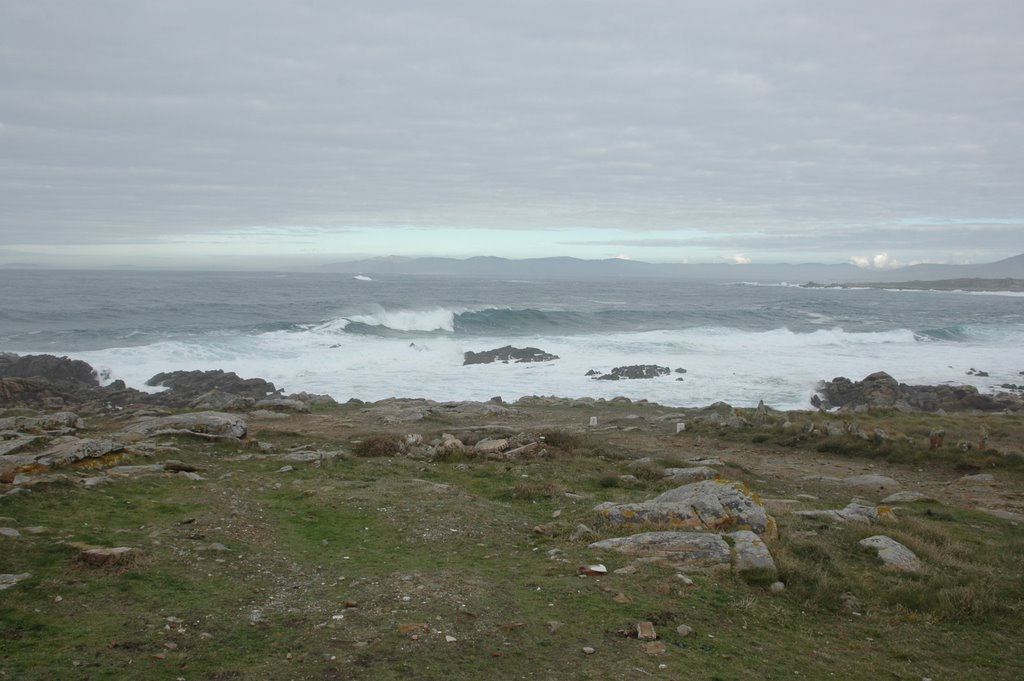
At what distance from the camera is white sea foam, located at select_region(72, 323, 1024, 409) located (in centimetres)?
3247

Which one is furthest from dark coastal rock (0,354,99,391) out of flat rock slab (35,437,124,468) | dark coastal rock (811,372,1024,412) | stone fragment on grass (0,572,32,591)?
dark coastal rock (811,372,1024,412)

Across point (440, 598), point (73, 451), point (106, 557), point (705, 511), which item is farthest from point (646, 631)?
point (73, 451)

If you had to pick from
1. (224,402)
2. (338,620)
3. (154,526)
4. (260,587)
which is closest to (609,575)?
(338,620)

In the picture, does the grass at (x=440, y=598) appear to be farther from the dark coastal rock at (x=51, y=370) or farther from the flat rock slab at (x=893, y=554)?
the dark coastal rock at (x=51, y=370)

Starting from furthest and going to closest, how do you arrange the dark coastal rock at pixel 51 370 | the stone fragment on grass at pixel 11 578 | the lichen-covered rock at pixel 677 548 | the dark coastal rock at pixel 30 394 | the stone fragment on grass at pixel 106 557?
the dark coastal rock at pixel 51 370 → the dark coastal rock at pixel 30 394 → the lichen-covered rock at pixel 677 548 → the stone fragment on grass at pixel 106 557 → the stone fragment on grass at pixel 11 578

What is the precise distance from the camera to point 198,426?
14.3 m

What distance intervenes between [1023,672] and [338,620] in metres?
6.04

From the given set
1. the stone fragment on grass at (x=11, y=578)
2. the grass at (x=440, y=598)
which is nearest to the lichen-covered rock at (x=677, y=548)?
the grass at (x=440, y=598)

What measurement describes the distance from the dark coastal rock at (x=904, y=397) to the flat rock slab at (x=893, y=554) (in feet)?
63.1

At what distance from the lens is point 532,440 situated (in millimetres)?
15414

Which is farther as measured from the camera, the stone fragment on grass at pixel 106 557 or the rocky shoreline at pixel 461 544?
the stone fragment on grass at pixel 106 557

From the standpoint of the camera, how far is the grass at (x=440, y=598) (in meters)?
5.33

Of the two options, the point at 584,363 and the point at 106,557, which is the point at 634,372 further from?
the point at 106,557

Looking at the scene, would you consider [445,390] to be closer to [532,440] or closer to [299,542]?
[532,440]
